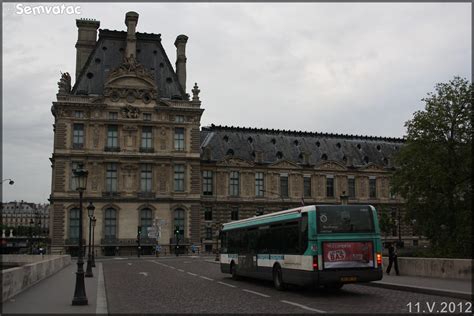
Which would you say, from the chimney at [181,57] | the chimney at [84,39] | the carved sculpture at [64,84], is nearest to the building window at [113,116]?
the carved sculpture at [64,84]

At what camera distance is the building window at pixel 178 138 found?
70062 millimetres

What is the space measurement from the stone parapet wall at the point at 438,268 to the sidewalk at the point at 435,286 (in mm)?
414

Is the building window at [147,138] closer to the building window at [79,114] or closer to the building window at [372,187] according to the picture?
the building window at [79,114]

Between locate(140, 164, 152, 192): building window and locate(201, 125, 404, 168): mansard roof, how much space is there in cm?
886

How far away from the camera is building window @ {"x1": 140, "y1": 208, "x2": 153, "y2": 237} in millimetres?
67500

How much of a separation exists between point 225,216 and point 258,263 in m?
51.1

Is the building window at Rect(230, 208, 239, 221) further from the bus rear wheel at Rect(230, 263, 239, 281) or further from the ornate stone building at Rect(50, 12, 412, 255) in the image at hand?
the bus rear wheel at Rect(230, 263, 239, 281)

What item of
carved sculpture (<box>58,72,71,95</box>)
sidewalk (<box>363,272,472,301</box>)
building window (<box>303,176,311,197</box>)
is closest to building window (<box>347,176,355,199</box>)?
building window (<box>303,176,311,197</box>)

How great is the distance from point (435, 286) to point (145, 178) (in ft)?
172

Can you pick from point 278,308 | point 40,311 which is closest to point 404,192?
point 278,308

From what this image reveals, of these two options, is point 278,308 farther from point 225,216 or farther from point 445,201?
point 225,216

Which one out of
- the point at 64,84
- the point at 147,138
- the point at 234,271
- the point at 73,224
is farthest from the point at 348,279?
the point at 64,84

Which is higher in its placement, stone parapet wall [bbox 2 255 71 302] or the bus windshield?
the bus windshield

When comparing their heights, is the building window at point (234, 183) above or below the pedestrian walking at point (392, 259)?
above
